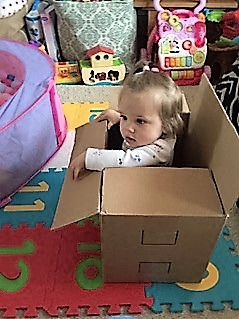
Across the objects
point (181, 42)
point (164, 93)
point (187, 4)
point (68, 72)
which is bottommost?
point (68, 72)

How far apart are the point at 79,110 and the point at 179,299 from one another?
959 millimetres

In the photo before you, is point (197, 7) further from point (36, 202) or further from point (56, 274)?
point (56, 274)

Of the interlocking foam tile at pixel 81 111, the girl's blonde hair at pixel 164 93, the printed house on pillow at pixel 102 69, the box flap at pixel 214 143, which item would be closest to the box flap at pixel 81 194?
the girl's blonde hair at pixel 164 93

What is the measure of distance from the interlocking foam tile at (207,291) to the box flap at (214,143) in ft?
0.98

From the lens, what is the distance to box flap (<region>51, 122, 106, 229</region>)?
108 cm

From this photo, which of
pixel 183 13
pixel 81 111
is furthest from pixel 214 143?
pixel 183 13

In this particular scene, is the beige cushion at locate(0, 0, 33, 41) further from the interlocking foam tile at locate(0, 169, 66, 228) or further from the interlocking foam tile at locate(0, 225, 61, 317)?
the interlocking foam tile at locate(0, 225, 61, 317)

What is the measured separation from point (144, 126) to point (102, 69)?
0.96 meters

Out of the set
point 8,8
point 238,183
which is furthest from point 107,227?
point 8,8

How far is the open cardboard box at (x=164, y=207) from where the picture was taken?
1.06 metres

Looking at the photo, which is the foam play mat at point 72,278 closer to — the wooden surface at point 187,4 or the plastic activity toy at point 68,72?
the plastic activity toy at point 68,72

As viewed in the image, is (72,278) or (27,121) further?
(27,121)

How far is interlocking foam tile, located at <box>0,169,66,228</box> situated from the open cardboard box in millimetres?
290

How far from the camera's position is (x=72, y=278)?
1293 millimetres
